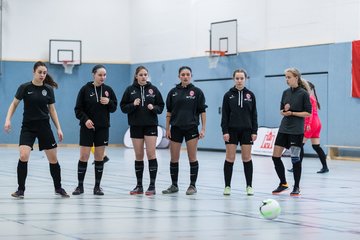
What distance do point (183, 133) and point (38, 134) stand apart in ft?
7.96

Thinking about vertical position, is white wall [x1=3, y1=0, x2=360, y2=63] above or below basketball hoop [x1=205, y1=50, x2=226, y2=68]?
above

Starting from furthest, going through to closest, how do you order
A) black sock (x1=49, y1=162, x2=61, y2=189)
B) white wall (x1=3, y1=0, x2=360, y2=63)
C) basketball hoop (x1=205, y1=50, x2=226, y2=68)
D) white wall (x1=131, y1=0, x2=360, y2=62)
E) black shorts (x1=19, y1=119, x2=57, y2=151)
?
basketball hoop (x1=205, y1=50, x2=226, y2=68) < white wall (x1=3, y1=0, x2=360, y2=63) < white wall (x1=131, y1=0, x2=360, y2=62) < black sock (x1=49, y1=162, x2=61, y2=189) < black shorts (x1=19, y1=119, x2=57, y2=151)

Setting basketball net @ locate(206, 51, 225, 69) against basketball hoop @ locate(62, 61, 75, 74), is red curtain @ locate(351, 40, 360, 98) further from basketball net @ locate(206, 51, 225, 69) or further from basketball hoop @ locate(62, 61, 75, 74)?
basketball hoop @ locate(62, 61, 75, 74)

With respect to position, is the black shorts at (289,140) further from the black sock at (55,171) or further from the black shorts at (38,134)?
the black shorts at (38,134)

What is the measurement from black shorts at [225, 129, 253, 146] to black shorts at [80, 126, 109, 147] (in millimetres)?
2032

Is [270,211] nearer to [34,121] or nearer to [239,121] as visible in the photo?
[239,121]

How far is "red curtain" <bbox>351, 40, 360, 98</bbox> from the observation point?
2368 centimetres

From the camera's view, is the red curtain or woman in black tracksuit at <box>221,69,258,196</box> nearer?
woman in black tracksuit at <box>221,69,258,196</box>

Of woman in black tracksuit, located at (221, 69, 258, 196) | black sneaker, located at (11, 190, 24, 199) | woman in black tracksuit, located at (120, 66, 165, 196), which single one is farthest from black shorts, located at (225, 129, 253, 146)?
black sneaker, located at (11, 190, 24, 199)

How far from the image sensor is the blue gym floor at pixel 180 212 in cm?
803

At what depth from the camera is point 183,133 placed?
12484mm

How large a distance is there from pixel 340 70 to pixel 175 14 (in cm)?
1018

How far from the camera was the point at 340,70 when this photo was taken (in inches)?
963

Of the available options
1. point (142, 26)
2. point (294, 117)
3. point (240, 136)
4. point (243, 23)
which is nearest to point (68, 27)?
point (142, 26)
